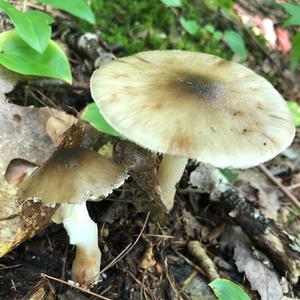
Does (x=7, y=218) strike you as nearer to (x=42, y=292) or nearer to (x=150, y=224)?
(x=42, y=292)

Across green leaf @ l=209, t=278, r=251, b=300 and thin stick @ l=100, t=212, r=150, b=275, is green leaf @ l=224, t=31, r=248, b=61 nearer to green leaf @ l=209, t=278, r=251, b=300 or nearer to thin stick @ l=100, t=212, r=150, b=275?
thin stick @ l=100, t=212, r=150, b=275

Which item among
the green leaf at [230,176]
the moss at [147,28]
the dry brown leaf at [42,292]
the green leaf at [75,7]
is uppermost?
the green leaf at [75,7]

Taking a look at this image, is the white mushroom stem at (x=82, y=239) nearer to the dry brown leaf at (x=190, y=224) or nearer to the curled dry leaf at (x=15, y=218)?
the curled dry leaf at (x=15, y=218)

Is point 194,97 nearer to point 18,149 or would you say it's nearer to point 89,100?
point 18,149

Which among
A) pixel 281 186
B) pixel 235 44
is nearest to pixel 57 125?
pixel 281 186

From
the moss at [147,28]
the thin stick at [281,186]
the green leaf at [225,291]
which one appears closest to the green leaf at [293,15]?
the moss at [147,28]

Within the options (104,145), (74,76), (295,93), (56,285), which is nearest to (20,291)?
(56,285)
